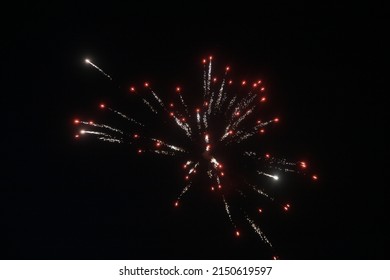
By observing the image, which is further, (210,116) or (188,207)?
(188,207)

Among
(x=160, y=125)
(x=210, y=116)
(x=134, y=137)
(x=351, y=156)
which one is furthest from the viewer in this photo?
(x=351, y=156)

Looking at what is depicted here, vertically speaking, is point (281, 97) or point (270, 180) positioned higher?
point (281, 97)

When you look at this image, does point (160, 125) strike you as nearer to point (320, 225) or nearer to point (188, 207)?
point (188, 207)

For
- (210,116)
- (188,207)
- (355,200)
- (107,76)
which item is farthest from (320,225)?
(107,76)

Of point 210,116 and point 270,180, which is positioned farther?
point 270,180

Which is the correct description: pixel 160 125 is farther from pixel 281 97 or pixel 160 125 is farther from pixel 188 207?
pixel 281 97

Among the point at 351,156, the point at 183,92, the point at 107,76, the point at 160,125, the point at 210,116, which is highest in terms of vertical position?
the point at 107,76

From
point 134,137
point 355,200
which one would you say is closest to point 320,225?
point 355,200
